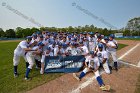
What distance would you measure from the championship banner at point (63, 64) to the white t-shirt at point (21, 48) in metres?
1.16

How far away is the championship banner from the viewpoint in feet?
31.3

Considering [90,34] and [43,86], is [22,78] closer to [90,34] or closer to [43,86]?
[43,86]

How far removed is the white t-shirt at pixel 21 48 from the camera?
8983mm

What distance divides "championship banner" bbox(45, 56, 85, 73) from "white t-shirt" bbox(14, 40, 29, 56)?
1161 millimetres

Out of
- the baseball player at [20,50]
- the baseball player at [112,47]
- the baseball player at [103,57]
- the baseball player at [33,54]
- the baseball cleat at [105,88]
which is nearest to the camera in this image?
the baseball cleat at [105,88]

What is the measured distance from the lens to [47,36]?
497 inches

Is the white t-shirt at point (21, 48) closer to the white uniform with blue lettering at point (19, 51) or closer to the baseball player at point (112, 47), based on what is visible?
the white uniform with blue lettering at point (19, 51)

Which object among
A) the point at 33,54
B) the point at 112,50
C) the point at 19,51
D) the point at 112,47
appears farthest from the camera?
the point at 112,50

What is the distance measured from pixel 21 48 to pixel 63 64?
213cm

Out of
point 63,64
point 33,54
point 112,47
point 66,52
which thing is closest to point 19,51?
point 33,54

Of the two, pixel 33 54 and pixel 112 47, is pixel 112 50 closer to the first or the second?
pixel 112 47

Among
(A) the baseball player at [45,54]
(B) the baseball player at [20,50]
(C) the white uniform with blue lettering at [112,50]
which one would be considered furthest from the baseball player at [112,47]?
(B) the baseball player at [20,50]

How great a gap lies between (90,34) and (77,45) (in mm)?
2204

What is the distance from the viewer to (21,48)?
936 centimetres
